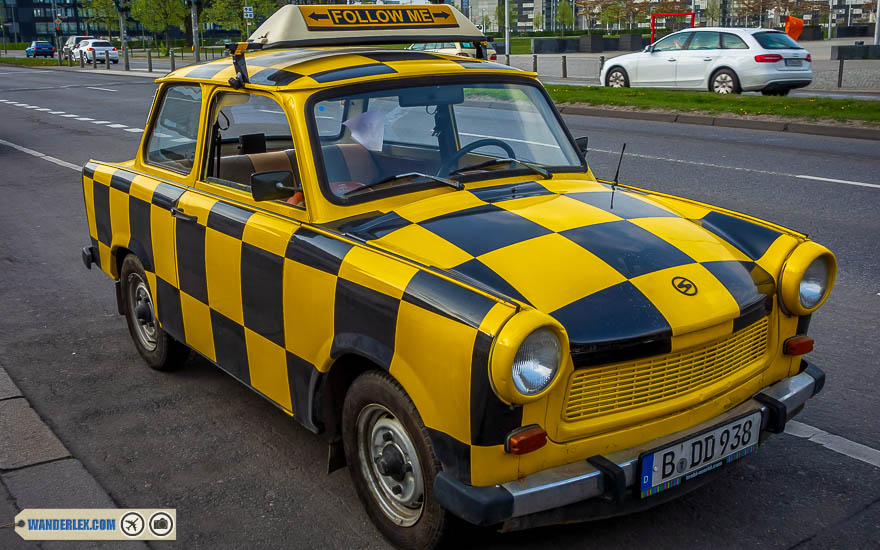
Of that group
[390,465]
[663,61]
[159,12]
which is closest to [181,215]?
[390,465]

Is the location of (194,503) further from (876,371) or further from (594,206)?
(876,371)

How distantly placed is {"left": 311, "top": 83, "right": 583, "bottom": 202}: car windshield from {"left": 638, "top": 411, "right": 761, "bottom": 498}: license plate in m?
1.49

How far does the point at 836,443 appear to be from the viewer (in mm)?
3881

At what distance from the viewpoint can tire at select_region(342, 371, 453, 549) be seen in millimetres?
2910

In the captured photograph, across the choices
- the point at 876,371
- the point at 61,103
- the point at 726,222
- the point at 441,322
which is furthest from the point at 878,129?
the point at 61,103

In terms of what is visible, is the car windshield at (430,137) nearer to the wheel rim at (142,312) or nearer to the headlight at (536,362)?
the headlight at (536,362)

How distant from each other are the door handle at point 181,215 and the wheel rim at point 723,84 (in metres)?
18.0

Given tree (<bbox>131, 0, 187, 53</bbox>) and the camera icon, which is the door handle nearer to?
the camera icon

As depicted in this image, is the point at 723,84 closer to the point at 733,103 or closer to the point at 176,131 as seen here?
the point at 733,103

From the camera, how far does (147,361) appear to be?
16.7ft

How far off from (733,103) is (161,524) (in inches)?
645

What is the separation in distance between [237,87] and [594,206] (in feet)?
5.57

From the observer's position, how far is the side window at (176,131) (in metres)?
4.48

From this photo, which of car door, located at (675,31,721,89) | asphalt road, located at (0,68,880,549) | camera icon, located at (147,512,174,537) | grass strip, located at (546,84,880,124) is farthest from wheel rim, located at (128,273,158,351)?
car door, located at (675,31,721,89)
